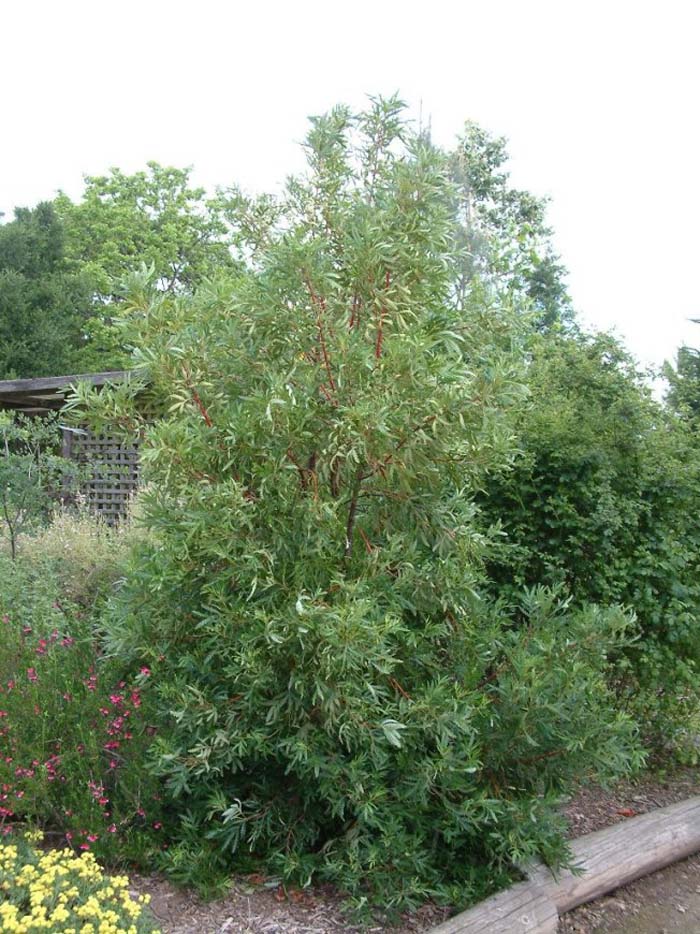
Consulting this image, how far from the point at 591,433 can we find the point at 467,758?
86.8 inches

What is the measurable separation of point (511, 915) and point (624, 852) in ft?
3.51

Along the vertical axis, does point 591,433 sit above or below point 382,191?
below

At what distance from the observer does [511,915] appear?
397 cm

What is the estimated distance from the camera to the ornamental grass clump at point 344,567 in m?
3.75

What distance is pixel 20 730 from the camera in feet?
13.8

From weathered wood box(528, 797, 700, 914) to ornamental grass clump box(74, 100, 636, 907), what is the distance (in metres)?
0.28

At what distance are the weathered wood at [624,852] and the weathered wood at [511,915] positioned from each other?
0.35 ft

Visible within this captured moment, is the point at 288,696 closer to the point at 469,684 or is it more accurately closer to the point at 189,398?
the point at 469,684

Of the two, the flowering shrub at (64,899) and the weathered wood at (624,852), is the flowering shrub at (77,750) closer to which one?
the flowering shrub at (64,899)

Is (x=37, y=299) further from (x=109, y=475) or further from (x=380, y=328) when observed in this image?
(x=380, y=328)

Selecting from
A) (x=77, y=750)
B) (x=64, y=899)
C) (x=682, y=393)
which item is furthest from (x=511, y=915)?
(x=682, y=393)

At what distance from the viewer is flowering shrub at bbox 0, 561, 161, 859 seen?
3.94m

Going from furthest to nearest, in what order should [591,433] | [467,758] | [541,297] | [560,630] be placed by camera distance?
[541,297], [591,433], [560,630], [467,758]

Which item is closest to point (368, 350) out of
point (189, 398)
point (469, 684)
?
point (189, 398)
